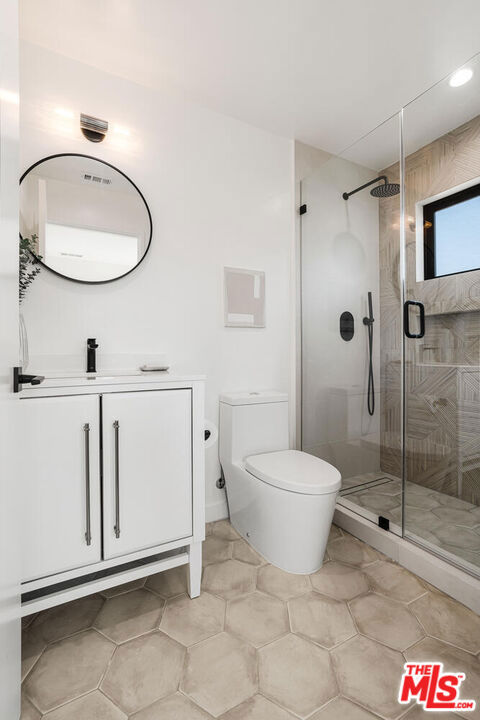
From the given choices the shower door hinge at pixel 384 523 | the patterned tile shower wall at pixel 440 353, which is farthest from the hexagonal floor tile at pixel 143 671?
the patterned tile shower wall at pixel 440 353

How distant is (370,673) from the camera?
1050 millimetres

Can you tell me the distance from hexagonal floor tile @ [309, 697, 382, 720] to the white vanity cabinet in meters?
0.61

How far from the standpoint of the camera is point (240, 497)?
1.80 meters

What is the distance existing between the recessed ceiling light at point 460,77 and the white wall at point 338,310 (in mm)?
503

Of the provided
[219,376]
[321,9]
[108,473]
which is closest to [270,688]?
[108,473]

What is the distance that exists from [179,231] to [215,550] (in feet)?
5.56

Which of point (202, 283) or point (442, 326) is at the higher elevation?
point (202, 283)

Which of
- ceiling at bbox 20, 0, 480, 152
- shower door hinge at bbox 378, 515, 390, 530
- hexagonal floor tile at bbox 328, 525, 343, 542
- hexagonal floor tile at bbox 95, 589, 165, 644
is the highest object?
ceiling at bbox 20, 0, 480, 152

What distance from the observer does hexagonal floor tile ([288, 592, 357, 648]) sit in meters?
1.19

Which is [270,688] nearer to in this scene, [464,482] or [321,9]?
[464,482]

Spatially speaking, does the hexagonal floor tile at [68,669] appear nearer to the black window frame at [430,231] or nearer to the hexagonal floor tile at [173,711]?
the hexagonal floor tile at [173,711]

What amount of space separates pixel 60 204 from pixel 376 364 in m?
1.82

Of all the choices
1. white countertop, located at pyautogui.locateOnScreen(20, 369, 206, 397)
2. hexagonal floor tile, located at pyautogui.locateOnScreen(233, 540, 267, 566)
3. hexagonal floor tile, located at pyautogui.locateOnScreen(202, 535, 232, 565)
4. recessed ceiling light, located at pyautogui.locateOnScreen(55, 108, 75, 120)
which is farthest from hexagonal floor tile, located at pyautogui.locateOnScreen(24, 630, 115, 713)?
recessed ceiling light, located at pyautogui.locateOnScreen(55, 108, 75, 120)

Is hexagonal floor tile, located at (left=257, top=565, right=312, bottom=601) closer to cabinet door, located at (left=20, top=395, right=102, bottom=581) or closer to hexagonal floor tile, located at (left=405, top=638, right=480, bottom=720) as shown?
hexagonal floor tile, located at (left=405, top=638, right=480, bottom=720)
